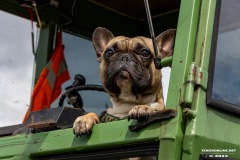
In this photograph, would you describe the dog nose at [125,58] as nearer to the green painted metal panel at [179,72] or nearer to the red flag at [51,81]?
the green painted metal panel at [179,72]

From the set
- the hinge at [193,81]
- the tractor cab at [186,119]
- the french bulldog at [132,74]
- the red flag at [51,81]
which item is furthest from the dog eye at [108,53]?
the hinge at [193,81]

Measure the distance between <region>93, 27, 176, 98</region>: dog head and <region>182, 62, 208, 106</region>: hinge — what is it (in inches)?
38.8

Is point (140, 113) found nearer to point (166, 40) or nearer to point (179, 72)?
point (179, 72)

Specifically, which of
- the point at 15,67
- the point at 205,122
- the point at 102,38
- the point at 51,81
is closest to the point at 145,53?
the point at 102,38

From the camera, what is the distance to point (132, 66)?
110 inches

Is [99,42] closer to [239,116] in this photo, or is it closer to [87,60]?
[87,60]

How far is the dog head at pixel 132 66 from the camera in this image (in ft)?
9.24

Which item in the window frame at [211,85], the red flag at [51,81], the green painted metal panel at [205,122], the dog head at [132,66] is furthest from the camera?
Answer: the red flag at [51,81]

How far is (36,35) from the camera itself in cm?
438

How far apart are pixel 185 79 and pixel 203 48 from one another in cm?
14

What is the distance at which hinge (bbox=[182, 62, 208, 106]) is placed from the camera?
1762 mm

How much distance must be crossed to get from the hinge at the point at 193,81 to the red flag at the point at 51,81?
230 centimetres

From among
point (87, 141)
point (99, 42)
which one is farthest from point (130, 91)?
point (87, 141)

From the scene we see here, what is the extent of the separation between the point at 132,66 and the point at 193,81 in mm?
1025
